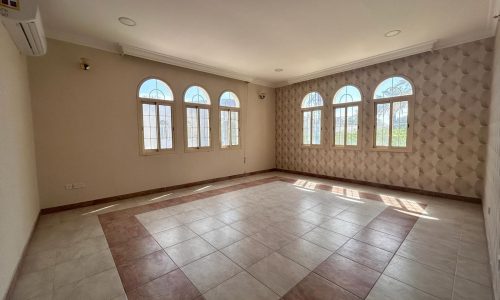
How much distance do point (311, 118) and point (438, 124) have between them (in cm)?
290

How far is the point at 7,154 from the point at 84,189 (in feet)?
6.77

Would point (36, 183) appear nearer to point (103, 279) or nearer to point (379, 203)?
point (103, 279)

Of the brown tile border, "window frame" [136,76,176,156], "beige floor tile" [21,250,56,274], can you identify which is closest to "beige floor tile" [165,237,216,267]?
the brown tile border

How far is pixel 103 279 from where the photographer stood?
1.86 m

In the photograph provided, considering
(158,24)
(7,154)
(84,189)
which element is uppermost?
(158,24)

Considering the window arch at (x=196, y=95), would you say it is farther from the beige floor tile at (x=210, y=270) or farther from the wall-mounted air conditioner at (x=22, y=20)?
the beige floor tile at (x=210, y=270)

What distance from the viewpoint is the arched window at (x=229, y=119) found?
585 centimetres

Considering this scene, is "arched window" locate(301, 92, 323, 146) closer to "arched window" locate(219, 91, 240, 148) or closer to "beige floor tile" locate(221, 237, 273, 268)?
"arched window" locate(219, 91, 240, 148)

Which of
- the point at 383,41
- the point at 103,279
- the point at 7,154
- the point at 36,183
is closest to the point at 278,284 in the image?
the point at 103,279

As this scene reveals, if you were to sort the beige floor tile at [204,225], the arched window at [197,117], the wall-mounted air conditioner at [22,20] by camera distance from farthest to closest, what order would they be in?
the arched window at [197,117]
the beige floor tile at [204,225]
the wall-mounted air conditioner at [22,20]

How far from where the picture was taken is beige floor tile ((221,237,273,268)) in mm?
2119

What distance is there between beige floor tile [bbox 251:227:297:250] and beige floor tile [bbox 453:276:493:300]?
1.46 metres

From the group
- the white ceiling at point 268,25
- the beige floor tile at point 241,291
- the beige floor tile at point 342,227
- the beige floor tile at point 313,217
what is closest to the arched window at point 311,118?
the white ceiling at point 268,25

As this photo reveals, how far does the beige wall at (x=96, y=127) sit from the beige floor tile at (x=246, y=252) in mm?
3003
